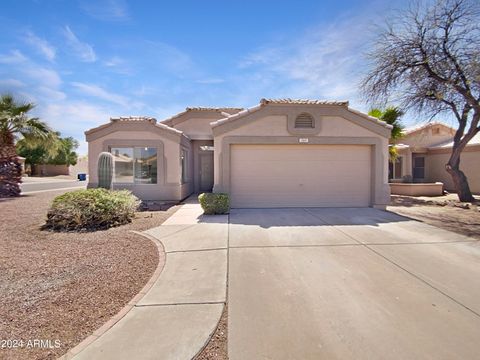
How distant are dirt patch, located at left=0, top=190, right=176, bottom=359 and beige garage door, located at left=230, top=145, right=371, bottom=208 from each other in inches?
203

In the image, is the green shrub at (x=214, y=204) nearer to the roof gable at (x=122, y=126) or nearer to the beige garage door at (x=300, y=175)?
the beige garage door at (x=300, y=175)

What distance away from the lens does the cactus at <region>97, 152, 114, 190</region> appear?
10312 millimetres

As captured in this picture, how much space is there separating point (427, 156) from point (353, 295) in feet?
68.7

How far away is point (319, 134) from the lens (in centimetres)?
1040

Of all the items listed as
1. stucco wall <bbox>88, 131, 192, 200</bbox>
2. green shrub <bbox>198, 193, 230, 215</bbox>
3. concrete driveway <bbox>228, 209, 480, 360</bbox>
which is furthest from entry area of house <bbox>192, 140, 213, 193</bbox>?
concrete driveway <bbox>228, 209, 480, 360</bbox>

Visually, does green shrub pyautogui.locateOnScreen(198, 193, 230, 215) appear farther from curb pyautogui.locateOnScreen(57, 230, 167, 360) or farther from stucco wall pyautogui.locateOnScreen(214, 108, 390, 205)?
curb pyautogui.locateOnScreen(57, 230, 167, 360)

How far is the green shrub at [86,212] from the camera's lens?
734 centimetres

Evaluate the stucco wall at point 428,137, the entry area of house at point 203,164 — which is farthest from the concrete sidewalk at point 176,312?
the stucco wall at point 428,137

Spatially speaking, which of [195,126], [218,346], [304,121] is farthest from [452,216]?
[195,126]

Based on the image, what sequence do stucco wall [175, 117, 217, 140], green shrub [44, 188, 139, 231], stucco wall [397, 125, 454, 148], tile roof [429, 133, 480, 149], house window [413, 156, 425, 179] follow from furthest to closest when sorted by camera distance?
stucco wall [397, 125, 454, 148], house window [413, 156, 425, 179], tile roof [429, 133, 480, 149], stucco wall [175, 117, 217, 140], green shrub [44, 188, 139, 231]

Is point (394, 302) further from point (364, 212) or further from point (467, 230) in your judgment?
point (364, 212)

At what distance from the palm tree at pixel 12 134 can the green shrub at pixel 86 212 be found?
1206cm

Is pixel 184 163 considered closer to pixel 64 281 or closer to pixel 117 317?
pixel 64 281

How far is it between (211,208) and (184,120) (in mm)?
9336
